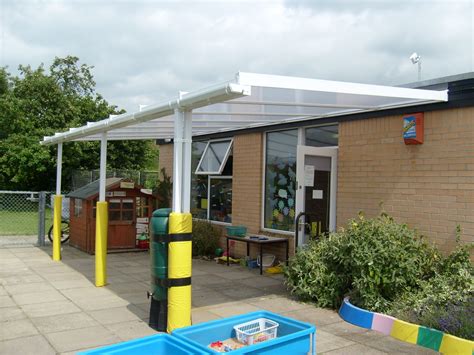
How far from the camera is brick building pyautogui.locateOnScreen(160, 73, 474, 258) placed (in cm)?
666

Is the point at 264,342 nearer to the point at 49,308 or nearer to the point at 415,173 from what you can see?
the point at 49,308

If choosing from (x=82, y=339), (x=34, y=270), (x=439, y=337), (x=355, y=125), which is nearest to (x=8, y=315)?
(x=82, y=339)

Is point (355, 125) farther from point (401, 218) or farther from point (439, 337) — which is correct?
point (439, 337)

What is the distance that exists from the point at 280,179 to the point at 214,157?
2.49 meters

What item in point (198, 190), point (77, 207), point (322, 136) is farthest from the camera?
point (198, 190)

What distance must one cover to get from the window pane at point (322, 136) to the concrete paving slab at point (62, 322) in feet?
16.8

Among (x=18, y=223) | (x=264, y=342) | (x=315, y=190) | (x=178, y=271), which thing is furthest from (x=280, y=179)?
(x=18, y=223)

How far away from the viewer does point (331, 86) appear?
5.57 m

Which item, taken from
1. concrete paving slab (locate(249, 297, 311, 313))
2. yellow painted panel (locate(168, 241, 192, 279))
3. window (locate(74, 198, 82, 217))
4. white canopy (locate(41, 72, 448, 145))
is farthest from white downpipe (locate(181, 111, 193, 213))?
window (locate(74, 198, 82, 217))

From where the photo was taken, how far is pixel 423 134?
708 centimetres

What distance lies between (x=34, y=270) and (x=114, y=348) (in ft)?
21.7

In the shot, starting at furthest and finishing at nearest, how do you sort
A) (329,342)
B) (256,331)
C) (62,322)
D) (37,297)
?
(37,297), (62,322), (329,342), (256,331)

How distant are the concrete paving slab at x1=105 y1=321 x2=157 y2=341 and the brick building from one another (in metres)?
3.57

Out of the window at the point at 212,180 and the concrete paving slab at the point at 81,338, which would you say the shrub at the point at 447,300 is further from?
the window at the point at 212,180
